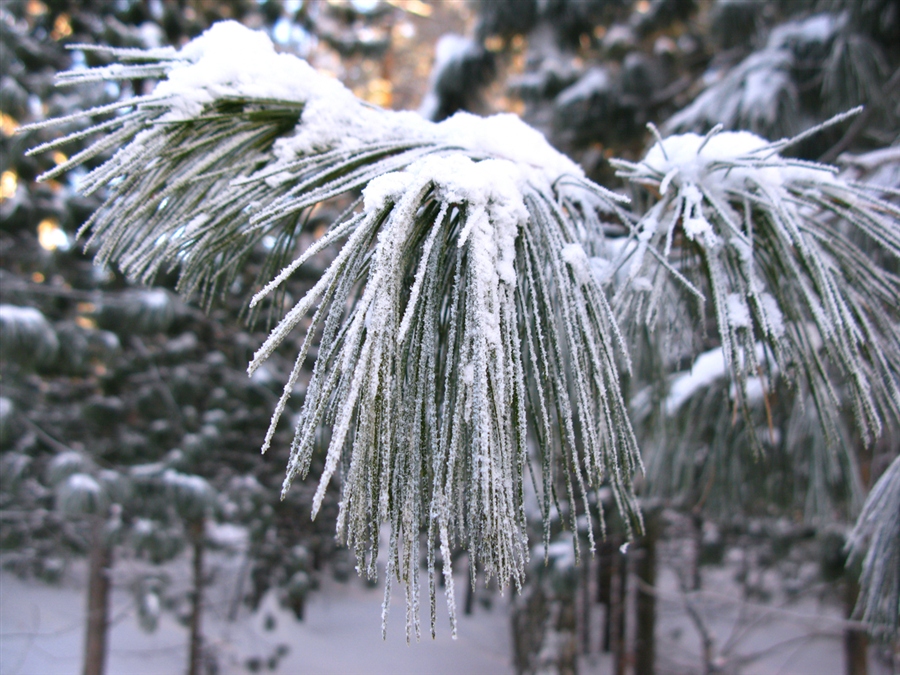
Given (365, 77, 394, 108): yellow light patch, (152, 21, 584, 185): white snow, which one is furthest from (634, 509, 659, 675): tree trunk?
(365, 77, 394, 108): yellow light patch

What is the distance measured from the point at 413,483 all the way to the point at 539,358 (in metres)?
0.15

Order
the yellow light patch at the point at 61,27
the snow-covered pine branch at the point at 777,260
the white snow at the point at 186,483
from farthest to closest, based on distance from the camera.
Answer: the yellow light patch at the point at 61,27 < the white snow at the point at 186,483 < the snow-covered pine branch at the point at 777,260

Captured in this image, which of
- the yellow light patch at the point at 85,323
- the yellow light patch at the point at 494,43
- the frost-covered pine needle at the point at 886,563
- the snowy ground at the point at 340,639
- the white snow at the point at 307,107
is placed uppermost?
the yellow light patch at the point at 494,43

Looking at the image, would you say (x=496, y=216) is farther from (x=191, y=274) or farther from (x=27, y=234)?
(x=27, y=234)

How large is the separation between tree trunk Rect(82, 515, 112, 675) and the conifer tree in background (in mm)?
3519

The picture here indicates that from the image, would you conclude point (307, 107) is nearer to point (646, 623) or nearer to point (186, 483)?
point (186, 483)

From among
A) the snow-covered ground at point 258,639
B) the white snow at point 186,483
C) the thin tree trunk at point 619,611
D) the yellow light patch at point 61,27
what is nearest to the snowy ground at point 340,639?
the snow-covered ground at point 258,639

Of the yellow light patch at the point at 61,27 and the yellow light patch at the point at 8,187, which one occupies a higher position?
the yellow light patch at the point at 61,27

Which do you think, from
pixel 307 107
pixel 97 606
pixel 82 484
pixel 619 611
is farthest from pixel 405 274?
pixel 619 611

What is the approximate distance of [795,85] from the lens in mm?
2191

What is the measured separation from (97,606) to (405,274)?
421 centimetres

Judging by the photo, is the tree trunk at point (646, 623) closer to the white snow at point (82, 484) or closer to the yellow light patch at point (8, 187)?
the white snow at point (82, 484)

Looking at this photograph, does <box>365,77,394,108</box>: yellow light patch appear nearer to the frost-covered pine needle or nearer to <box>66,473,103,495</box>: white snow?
<box>66,473,103,495</box>: white snow

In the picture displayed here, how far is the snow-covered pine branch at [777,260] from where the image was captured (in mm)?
572
